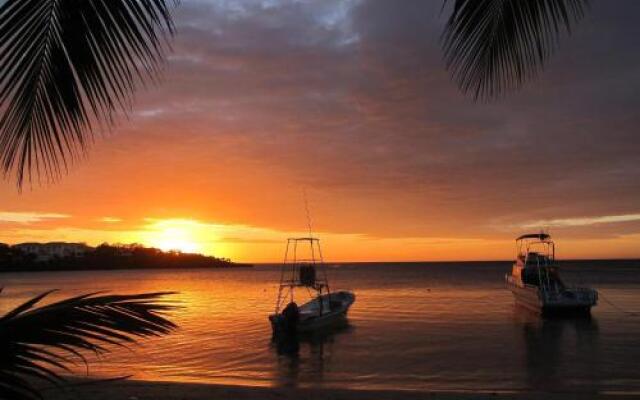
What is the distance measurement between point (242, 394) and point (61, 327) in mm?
14408

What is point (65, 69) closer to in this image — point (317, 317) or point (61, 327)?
point (61, 327)

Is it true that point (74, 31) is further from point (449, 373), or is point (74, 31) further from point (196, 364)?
point (196, 364)

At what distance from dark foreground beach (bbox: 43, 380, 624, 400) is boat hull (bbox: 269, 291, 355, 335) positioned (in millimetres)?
12408

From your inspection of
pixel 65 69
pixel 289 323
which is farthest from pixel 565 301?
pixel 65 69

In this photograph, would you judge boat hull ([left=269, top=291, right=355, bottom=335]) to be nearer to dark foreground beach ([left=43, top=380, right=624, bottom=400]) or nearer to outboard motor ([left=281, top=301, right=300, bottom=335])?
outboard motor ([left=281, top=301, right=300, bottom=335])

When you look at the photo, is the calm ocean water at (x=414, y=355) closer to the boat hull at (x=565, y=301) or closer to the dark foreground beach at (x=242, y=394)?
the boat hull at (x=565, y=301)

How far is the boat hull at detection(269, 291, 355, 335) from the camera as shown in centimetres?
2962

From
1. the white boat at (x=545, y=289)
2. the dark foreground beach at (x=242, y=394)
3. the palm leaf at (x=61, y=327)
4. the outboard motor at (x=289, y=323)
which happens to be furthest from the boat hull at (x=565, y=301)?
the palm leaf at (x=61, y=327)

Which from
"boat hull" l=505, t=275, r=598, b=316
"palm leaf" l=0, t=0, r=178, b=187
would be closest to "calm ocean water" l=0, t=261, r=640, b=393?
"boat hull" l=505, t=275, r=598, b=316

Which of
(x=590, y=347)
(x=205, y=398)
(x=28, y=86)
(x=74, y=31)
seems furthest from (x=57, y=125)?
(x=590, y=347)

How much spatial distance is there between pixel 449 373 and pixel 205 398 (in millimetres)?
10358

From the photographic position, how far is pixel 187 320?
142 ft

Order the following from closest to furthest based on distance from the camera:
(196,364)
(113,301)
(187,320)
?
(113,301) → (196,364) → (187,320)

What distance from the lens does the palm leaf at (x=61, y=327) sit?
6.26ft
